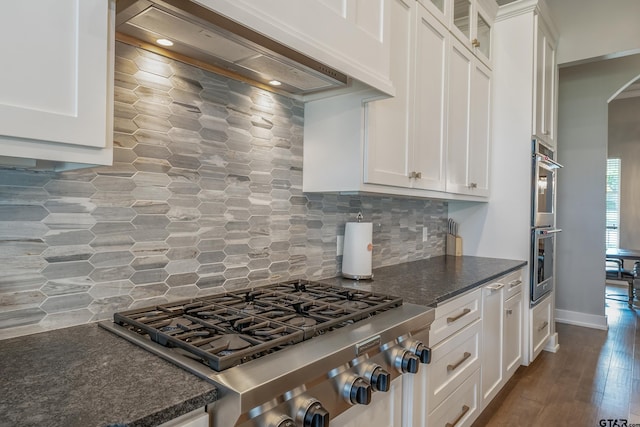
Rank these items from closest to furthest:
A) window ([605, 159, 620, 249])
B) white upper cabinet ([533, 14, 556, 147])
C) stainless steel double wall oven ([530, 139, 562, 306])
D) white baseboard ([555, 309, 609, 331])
Answer: stainless steel double wall oven ([530, 139, 562, 306]) < white upper cabinet ([533, 14, 556, 147]) < white baseboard ([555, 309, 609, 331]) < window ([605, 159, 620, 249])

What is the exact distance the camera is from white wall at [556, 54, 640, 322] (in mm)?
4012

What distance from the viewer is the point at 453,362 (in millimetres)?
1756

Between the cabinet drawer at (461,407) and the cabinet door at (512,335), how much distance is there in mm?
557

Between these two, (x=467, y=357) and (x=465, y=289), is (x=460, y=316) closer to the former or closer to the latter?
(x=465, y=289)

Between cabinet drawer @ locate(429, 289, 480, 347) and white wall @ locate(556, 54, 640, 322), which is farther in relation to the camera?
white wall @ locate(556, 54, 640, 322)

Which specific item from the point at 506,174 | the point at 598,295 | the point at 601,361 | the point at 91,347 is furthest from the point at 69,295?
the point at 598,295

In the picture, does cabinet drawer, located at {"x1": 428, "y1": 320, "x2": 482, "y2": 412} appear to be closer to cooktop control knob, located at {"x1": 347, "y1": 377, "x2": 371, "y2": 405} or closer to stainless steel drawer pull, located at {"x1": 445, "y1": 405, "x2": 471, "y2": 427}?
stainless steel drawer pull, located at {"x1": 445, "y1": 405, "x2": 471, "y2": 427}

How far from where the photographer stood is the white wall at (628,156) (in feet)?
20.5

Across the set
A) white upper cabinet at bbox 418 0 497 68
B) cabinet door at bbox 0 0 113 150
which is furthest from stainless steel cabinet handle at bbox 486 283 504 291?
cabinet door at bbox 0 0 113 150

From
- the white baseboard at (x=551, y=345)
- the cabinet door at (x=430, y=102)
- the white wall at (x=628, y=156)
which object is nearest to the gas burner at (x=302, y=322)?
the cabinet door at (x=430, y=102)

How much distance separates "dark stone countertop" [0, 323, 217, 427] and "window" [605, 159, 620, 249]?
764cm

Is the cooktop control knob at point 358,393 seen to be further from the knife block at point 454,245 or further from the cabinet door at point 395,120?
the knife block at point 454,245

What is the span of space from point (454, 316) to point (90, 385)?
1.46m

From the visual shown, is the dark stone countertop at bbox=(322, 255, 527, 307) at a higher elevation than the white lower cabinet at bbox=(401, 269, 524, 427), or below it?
higher
